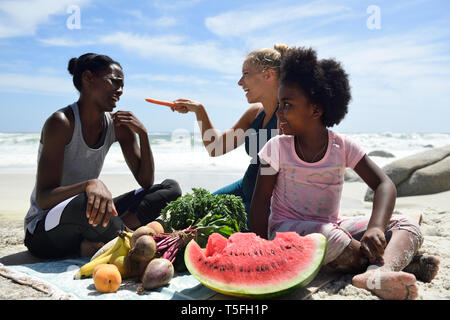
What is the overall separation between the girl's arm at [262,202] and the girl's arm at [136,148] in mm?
1558

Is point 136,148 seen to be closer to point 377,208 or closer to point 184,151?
point 377,208

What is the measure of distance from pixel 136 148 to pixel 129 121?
1.44ft

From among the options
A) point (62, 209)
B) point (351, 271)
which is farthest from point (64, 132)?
point (351, 271)

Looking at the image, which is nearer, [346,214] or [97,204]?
[97,204]

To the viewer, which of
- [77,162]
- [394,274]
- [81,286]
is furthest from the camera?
[77,162]

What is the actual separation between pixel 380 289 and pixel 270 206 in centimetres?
114

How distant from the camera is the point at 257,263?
106 inches

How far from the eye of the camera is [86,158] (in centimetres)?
398

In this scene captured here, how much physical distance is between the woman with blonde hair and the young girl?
930 millimetres

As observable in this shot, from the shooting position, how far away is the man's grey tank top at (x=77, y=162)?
12.4ft

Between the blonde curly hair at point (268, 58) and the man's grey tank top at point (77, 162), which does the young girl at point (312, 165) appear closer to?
the blonde curly hair at point (268, 58)

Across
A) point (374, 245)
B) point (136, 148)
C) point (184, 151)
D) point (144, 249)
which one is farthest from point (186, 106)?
point (184, 151)

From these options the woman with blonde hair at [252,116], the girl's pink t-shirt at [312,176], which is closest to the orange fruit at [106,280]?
the girl's pink t-shirt at [312,176]
